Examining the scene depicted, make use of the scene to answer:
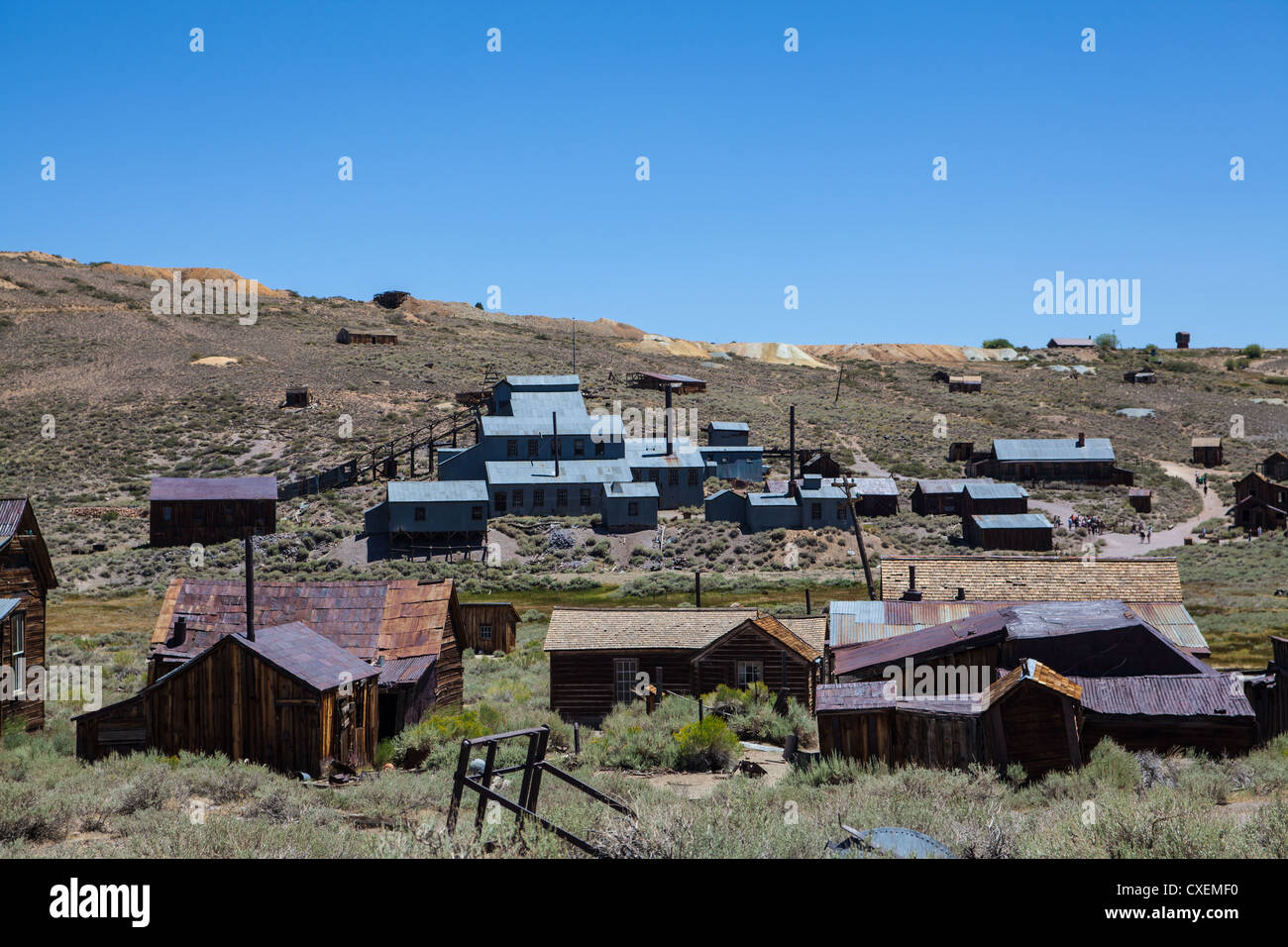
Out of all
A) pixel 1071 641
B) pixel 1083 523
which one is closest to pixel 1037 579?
pixel 1071 641

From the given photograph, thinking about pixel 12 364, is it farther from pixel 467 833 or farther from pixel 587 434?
pixel 467 833

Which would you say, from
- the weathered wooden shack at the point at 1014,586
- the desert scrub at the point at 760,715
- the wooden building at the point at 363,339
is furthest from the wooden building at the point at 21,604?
the wooden building at the point at 363,339

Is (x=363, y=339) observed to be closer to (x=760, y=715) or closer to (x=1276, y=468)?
(x=1276, y=468)

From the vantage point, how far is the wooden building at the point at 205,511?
57.8 metres

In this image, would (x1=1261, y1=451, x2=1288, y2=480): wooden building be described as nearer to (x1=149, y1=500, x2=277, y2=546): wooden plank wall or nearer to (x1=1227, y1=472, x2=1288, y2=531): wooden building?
(x1=1227, y1=472, x2=1288, y2=531): wooden building

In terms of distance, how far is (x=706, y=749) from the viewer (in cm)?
1855

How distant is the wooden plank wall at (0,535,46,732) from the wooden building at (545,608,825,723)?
10250 millimetres

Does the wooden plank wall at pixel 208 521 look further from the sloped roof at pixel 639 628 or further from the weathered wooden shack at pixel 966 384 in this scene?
the weathered wooden shack at pixel 966 384

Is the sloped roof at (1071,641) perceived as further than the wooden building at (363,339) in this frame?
No

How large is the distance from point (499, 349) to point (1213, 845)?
108902 mm

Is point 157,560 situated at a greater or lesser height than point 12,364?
lesser

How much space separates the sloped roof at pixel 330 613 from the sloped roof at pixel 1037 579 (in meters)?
10.7

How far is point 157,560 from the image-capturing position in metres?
53.8
